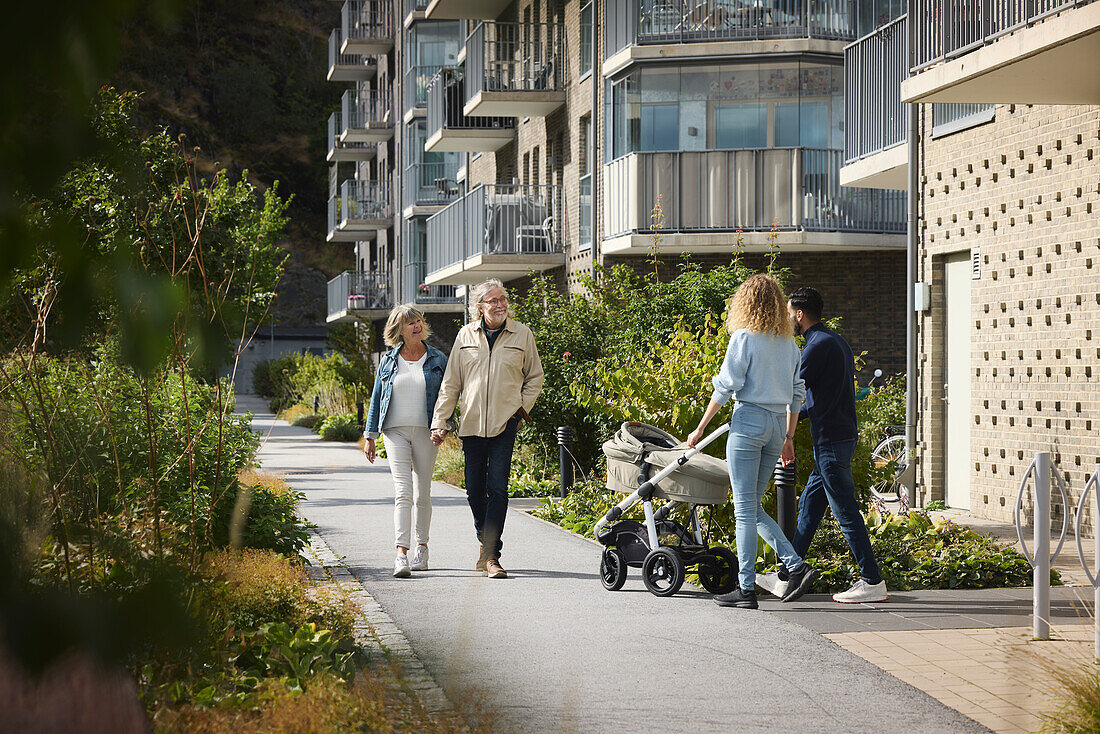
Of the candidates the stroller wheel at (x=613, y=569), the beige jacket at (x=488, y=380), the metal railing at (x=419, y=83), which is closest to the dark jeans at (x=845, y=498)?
the stroller wheel at (x=613, y=569)

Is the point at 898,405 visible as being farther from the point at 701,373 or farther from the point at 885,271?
the point at 701,373

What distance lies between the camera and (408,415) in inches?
357

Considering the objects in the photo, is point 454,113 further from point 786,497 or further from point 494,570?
point 786,497

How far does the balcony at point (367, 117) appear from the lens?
4822cm

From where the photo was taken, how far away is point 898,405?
16922mm

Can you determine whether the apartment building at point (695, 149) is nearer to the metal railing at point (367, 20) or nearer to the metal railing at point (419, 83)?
the metal railing at point (419, 83)

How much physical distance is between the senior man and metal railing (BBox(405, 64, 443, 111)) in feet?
102

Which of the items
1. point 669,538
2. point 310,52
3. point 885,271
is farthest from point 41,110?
point 310,52

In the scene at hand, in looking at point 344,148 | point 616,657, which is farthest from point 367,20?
point 616,657

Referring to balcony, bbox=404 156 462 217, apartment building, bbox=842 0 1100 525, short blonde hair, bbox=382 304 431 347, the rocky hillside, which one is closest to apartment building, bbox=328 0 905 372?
apartment building, bbox=842 0 1100 525

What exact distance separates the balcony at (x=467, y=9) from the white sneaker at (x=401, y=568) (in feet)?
78.5

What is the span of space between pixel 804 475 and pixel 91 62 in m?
9.15

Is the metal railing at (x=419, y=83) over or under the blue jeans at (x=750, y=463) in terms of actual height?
over

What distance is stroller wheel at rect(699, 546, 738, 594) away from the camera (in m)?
7.88
